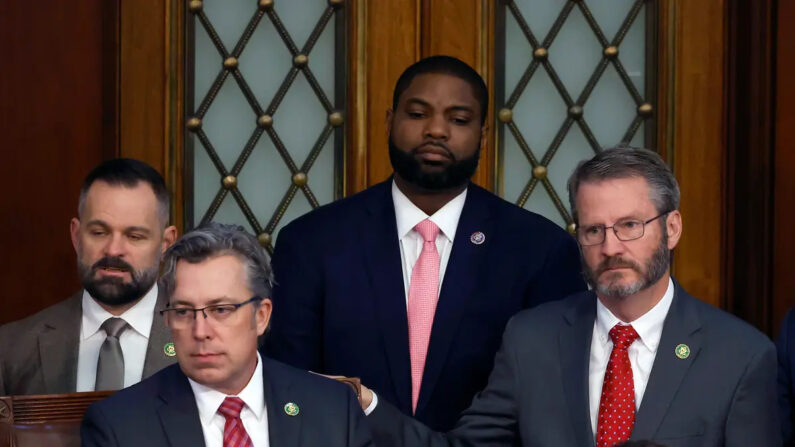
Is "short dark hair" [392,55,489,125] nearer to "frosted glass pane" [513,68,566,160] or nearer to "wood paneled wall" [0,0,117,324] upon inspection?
"frosted glass pane" [513,68,566,160]

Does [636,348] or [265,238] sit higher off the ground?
[265,238]

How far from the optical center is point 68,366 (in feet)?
11.5

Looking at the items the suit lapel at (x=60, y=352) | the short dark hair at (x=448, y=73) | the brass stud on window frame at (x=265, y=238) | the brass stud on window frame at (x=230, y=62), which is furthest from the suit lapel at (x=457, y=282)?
the brass stud on window frame at (x=230, y=62)

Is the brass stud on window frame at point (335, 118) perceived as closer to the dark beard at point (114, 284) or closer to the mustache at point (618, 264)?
the dark beard at point (114, 284)

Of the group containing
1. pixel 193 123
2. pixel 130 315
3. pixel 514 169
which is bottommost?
pixel 130 315

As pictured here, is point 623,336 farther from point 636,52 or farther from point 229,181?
point 229,181

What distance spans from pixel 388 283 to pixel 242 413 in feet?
2.17

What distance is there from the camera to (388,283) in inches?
140

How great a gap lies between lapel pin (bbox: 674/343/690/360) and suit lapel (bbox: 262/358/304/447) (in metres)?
0.81

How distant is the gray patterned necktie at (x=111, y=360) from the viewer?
3.46 metres

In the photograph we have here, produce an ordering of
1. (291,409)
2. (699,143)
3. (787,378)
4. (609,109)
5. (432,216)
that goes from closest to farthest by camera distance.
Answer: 1. (291,409)
2. (787,378)
3. (432,216)
4. (699,143)
5. (609,109)

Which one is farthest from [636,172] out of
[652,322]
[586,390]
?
[586,390]

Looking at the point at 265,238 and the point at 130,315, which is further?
the point at 265,238

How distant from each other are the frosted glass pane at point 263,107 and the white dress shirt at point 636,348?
1365 mm
